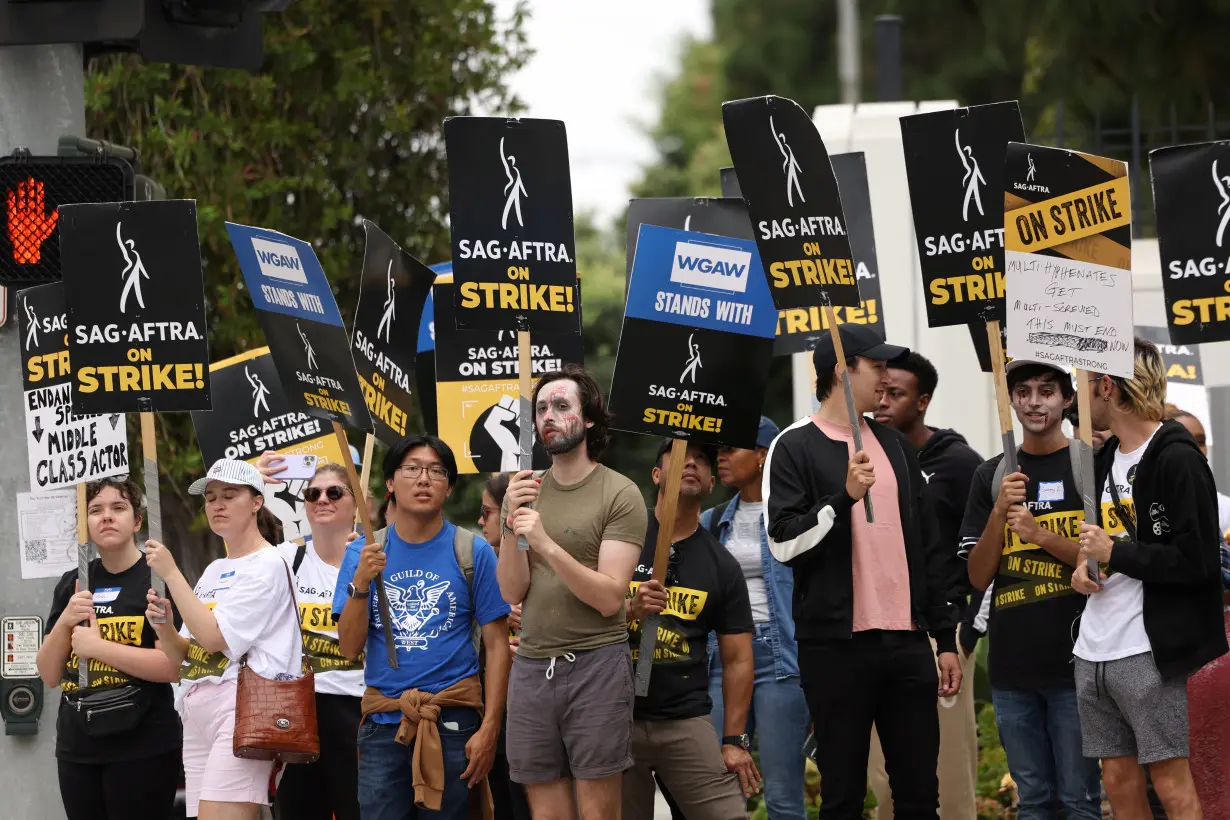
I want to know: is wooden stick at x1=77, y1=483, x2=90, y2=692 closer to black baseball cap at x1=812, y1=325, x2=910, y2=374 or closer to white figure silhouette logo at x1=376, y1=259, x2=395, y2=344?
white figure silhouette logo at x1=376, y1=259, x2=395, y2=344

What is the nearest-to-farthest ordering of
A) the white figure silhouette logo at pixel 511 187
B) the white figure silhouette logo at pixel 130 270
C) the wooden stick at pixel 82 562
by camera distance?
the white figure silhouette logo at pixel 511 187, the white figure silhouette logo at pixel 130 270, the wooden stick at pixel 82 562

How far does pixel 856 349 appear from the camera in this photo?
306 inches

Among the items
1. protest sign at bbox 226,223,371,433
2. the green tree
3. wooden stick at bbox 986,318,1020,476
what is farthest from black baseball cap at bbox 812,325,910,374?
the green tree

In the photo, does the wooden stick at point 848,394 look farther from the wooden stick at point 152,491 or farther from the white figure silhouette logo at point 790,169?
the wooden stick at point 152,491

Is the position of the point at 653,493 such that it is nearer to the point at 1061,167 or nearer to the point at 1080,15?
the point at 1080,15

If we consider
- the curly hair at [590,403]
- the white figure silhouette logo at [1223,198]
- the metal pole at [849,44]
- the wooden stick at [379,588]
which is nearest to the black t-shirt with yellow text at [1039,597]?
the white figure silhouette logo at [1223,198]

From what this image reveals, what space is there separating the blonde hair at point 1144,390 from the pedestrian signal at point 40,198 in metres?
4.34

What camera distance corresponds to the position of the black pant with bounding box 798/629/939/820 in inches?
294

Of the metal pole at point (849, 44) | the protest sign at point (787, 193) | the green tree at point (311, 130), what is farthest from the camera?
the metal pole at point (849, 44)

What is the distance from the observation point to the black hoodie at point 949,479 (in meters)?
8.62

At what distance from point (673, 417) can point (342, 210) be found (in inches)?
276

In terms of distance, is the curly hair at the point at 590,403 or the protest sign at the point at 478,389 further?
the protest sign at the point at 478,389

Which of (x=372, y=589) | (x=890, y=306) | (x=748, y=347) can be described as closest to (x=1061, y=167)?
(x=748, y=347)

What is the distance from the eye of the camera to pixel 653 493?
26.2m
